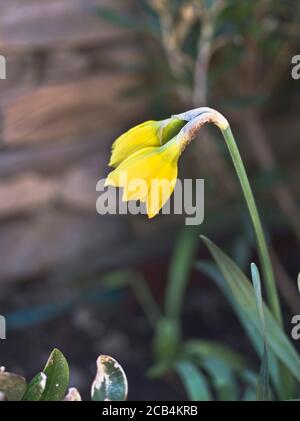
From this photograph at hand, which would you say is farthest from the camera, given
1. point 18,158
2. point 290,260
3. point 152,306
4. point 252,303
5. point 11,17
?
point 290,260

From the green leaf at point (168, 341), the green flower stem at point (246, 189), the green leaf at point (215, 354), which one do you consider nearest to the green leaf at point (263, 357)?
the green flower stem at point (246, 189)

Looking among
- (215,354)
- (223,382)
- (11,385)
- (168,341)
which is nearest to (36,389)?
(11,385)

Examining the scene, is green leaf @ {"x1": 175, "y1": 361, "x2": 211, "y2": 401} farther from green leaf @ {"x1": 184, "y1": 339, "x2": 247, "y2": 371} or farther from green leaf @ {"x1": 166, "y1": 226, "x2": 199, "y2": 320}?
green leaf @ {"x1": 166, "y1": 226, "x2": 199, "y2": 320}

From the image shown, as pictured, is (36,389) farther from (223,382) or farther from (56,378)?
(223,382)

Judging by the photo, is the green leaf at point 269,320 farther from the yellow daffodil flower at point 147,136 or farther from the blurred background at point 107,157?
the blurred background at point 107,157

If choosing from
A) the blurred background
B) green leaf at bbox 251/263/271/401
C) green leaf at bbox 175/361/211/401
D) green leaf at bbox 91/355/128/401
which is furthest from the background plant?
the blurred background

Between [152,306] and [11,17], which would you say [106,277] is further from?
[11,17]

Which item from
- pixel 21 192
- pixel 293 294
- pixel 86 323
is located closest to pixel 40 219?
pixel 21 192
